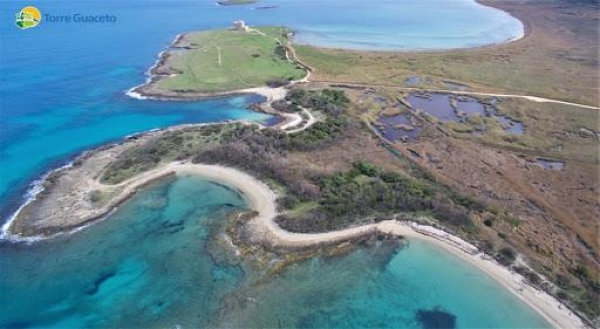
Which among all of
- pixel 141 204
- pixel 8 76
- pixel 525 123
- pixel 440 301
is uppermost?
pixel 8 76

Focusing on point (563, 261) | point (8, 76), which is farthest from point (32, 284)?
point (8, 76)

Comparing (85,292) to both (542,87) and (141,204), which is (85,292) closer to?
(141,204)

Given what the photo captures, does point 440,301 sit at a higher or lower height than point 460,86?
lower

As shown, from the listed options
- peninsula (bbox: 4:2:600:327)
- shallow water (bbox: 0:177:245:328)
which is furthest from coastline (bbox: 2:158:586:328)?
shallow water (bbox: 0:177:245:328)

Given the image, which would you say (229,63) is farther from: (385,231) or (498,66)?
(385,231)

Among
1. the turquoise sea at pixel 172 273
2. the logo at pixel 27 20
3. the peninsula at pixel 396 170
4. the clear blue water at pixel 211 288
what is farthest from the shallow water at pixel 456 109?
the logo at pixel 27 20

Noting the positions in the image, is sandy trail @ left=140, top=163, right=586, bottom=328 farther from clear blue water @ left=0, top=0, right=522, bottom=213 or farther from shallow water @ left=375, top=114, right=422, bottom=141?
shallow water @ left=375, top=114, right=422, bottom=141

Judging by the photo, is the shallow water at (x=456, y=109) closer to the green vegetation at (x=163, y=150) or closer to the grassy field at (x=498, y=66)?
the grassy field at (x=498, y=66)
